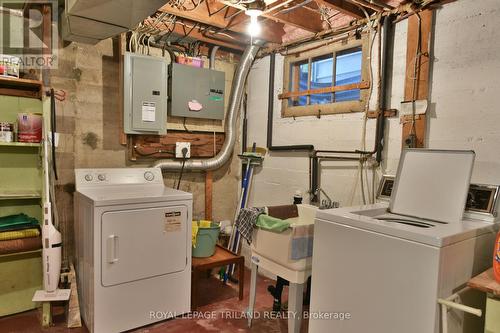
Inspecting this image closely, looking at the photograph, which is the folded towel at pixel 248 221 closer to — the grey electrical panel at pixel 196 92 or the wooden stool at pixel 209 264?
the wooden stool at pixel 209 264

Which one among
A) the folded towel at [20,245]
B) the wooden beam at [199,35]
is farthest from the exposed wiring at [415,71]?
the folded towel at [20,245]

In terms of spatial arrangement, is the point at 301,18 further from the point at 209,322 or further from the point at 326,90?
the point at 209,322

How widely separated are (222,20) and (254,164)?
1.43m

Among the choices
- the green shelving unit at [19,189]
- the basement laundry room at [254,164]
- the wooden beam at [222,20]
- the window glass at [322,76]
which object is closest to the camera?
the basement laundry room at [254,164]

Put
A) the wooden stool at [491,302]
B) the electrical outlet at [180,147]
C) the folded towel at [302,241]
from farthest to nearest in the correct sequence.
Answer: the electrical outlet at [180,147] → the folded towel at [302,241] → the wooden stool at [491,302]

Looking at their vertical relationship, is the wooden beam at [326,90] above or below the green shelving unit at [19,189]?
above

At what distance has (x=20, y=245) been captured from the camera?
2398mm

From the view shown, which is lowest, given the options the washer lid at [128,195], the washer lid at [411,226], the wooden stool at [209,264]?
the wooden stool at [209,264]

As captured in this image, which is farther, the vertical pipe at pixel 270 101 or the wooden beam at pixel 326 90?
the vertical pipe at pixel 270 101

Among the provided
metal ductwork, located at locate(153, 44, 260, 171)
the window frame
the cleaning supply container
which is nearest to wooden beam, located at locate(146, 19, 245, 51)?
metal ductwork, located at locate(153, 44, 260, 171)

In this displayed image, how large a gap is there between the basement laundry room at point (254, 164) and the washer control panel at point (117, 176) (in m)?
0.01

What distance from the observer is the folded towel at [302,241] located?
6.70 ft

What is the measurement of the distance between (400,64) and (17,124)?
9.20ft

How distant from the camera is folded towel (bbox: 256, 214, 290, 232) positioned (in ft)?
6.80
